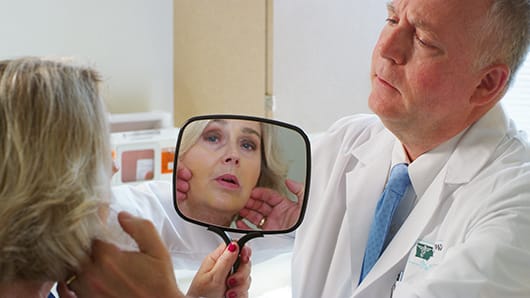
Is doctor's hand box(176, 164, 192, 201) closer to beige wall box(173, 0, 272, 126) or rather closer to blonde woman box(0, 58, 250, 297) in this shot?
blonde woman box(0, 58, 250, 297)

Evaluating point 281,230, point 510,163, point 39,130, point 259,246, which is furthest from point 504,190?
point 39,130

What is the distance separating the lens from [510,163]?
1.38 meters

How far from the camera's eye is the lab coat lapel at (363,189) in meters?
1.52

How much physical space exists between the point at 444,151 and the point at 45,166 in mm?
839

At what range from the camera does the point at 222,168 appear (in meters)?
1.30

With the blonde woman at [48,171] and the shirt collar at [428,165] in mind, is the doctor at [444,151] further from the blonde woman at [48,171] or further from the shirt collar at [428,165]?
the blonde woman at [48,171]

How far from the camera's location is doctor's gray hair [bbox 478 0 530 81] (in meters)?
1.36

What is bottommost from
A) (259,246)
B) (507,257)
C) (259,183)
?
(259,246)

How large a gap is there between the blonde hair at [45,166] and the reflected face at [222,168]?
350 millimetres

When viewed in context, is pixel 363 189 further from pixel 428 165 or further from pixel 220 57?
pixel 220 57

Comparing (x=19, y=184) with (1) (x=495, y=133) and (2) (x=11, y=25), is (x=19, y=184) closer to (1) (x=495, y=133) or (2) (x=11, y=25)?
(1) (x=495, y=133)

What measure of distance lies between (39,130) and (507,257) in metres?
0.76

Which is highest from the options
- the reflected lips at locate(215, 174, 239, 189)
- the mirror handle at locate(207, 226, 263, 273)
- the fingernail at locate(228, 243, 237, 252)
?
the reflected lips at locate(215, 174, 239, 189)

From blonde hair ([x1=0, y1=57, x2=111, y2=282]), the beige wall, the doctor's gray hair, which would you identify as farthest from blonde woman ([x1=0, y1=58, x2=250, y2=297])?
the beige wall
